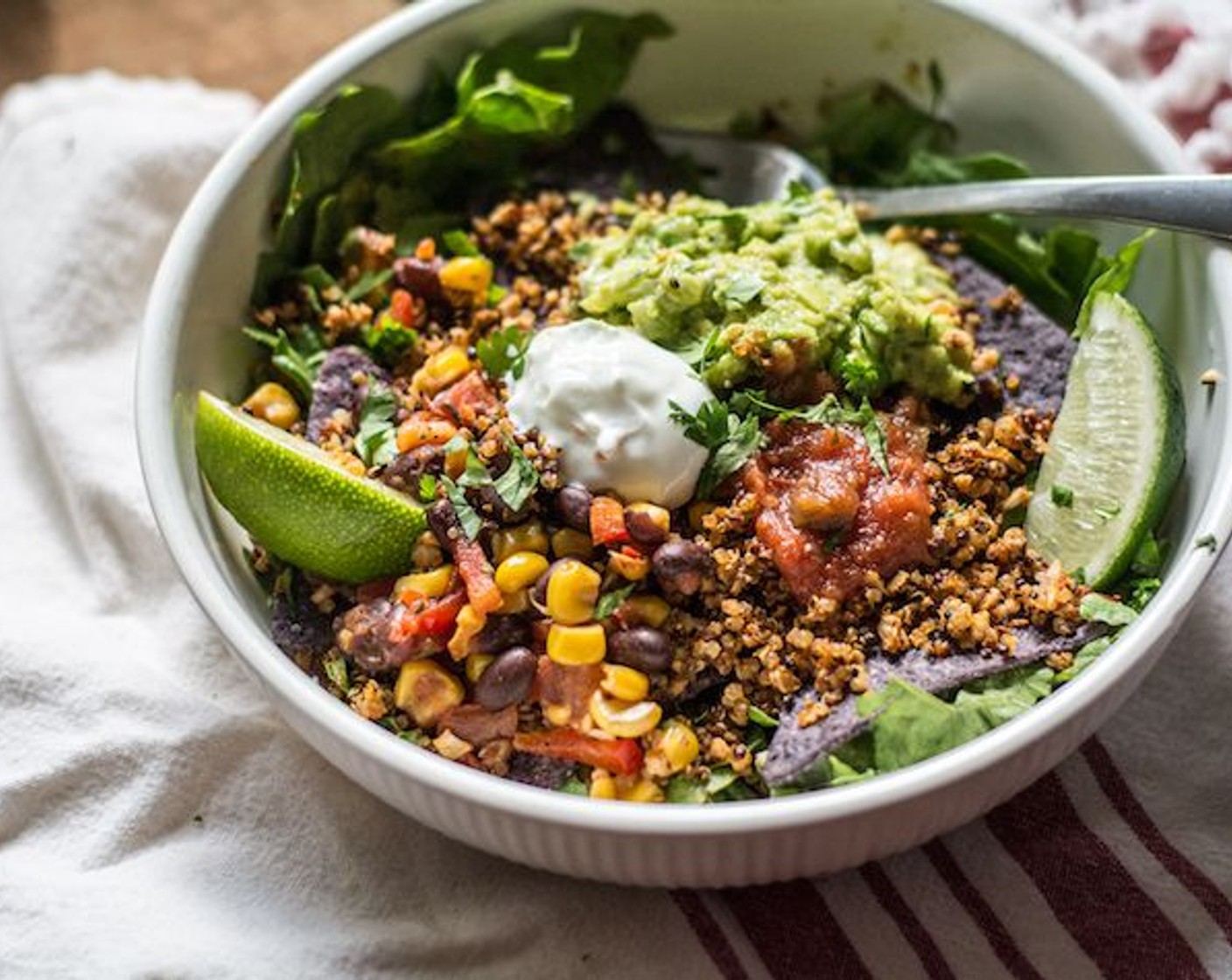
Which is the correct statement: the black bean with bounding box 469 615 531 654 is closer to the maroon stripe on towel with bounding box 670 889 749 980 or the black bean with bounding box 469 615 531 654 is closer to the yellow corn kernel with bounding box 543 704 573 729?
the yellow corn kernel with bounding box 543 704 573 729

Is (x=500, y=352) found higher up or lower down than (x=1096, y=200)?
lower down

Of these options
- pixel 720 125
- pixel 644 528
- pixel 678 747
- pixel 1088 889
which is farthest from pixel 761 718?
pixel 720 125

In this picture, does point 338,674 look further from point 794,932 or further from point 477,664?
point 794,932

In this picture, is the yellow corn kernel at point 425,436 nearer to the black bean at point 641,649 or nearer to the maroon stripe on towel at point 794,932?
the black bean at point 641,649

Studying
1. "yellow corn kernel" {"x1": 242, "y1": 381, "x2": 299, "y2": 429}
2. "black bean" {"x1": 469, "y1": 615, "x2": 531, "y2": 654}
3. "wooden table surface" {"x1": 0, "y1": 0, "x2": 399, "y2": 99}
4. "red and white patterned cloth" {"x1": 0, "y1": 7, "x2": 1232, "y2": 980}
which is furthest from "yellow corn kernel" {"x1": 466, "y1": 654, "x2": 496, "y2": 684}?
"wooden table surface" {"x1": 0, "y1": 0, "x2": 399, "y2": 99}

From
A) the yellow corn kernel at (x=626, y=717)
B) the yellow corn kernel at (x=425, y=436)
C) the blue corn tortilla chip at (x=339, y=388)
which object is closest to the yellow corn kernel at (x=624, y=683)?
the yellow corn kernel at (x=626, y=717)

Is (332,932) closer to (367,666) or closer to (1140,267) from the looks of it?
(367,666)
